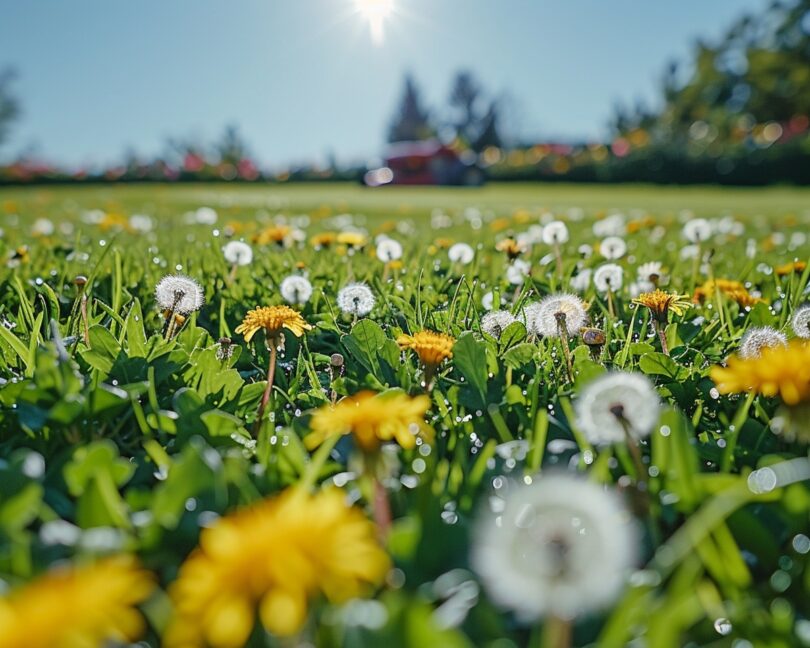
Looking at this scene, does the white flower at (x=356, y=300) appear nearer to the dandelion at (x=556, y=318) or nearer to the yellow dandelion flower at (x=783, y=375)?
the dandelion at (x=556, y=318)

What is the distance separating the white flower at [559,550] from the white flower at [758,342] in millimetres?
796

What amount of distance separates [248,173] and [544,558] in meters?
24.8

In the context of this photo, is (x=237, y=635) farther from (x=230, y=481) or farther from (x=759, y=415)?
(x=759, y=415)

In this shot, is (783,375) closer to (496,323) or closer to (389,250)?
(496,323)

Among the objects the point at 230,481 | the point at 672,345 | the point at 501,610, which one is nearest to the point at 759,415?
the point at 672,345

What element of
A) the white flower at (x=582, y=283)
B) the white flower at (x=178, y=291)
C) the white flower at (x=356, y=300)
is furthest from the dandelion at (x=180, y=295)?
the white flower at (x=582, y=283)

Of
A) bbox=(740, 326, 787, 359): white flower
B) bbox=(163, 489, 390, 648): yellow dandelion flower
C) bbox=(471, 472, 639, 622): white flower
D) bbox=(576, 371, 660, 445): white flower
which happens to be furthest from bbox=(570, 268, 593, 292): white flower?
bbox=(163, 489, 390, 648): yellow dandelion flower

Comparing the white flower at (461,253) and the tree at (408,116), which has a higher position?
the tree at (408,116)

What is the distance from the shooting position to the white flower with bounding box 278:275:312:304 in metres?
2.02

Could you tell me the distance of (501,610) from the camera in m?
0.82

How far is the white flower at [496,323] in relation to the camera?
167 cm

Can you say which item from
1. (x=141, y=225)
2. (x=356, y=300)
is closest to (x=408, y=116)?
(x=141, y=225)

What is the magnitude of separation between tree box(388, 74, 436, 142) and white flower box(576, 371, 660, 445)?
2881 inches

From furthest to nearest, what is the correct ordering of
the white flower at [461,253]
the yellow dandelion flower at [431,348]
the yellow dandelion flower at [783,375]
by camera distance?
the white flower at [461,253], the yellow dandelion flower at [431,348], the yellow dandelion flower at [783,375]
